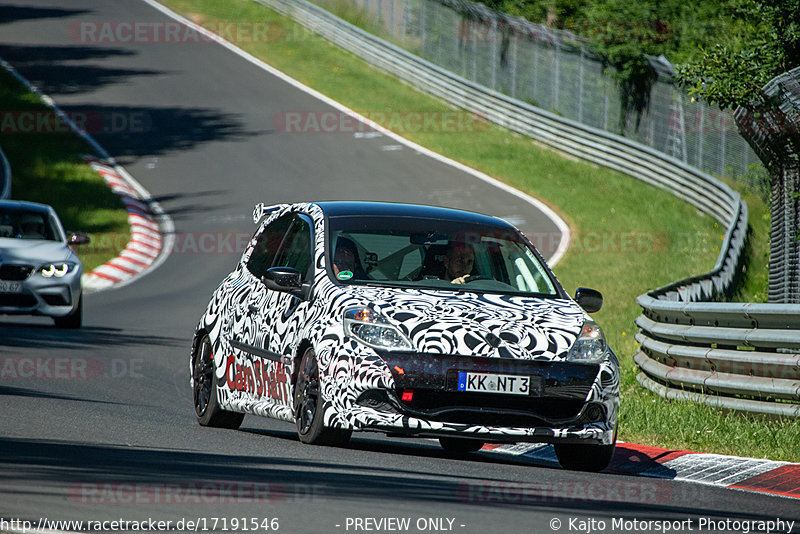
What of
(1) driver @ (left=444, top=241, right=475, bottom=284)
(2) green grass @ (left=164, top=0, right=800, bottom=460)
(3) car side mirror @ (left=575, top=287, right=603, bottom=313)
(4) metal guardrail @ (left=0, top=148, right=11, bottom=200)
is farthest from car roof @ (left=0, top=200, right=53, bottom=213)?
(4) metal guardrail @ (left=0, top=148, right=11, bottom=200)

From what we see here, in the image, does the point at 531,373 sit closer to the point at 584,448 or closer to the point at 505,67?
the point at 584,448

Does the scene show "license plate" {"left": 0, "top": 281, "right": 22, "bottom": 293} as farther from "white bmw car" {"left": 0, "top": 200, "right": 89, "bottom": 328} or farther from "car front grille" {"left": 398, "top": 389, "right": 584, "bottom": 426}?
"car front grille" {"left": 398, "top": 389, "right": 584, "bottom": 426}

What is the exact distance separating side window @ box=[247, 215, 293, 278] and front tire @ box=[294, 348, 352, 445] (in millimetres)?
1510

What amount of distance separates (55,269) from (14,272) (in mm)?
596

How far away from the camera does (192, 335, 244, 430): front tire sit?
1047cm

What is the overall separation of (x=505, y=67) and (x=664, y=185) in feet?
35.7

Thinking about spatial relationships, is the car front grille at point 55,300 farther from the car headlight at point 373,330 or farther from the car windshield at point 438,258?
the car headlight at point 373,330

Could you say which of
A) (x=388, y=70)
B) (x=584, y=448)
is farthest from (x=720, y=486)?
(x=388, y=70)

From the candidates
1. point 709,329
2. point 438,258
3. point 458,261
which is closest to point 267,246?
point 438,258

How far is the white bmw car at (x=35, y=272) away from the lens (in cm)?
1864

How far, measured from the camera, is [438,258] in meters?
9.73

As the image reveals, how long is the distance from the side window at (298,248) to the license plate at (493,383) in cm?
169

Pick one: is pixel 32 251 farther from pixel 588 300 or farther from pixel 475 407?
pixel 475 407

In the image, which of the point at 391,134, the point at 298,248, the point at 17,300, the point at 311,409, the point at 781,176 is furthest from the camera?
the point at 391,134
